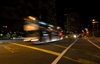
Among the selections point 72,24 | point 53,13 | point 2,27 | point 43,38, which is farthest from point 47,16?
point 72,24

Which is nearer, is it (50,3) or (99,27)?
(50,3)

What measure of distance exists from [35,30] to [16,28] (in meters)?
45.4

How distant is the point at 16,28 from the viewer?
66.9 meters

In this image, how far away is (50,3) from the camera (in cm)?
5856

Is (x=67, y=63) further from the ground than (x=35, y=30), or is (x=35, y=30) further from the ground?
(x=35, y=30)

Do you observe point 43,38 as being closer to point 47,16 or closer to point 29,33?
point 29,33

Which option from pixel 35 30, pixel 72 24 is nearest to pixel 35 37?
pixel 35 30

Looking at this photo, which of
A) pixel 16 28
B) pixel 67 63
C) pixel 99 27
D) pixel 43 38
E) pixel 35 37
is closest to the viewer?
pixel 67 63

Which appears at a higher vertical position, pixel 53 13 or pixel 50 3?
pixel 50 3

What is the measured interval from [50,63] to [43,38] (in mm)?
15902

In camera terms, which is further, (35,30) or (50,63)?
(35,30)

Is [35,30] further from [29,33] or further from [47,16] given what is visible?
[47,16]

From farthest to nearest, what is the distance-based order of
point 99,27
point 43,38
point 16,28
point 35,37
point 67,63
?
point 99,27
point 16,28
point 43,38
point 35,37
point 67,63

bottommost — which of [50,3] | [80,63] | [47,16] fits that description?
[80,63]
